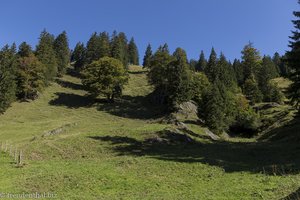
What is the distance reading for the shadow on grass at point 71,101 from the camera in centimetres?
8869

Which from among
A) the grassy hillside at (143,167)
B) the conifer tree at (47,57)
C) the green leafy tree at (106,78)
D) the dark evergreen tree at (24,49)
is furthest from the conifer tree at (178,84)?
the dark evergreen tree at (24,49)

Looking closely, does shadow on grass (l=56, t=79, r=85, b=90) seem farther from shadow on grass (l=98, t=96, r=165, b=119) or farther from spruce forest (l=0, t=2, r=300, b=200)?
shadow on grass (l=98, t=96, r=165, b=119)

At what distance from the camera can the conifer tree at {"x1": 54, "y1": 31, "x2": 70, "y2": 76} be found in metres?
117

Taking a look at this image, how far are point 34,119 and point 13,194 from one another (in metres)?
56.9

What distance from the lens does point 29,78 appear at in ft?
284

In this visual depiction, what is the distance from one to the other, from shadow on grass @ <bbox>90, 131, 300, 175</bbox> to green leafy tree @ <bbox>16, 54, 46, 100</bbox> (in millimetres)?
49073

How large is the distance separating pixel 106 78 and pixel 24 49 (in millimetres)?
30150

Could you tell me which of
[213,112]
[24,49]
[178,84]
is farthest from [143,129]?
[24,49]

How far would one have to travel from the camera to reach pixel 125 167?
29.3 meters

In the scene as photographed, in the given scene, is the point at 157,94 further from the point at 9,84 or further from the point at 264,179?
the point at 264,179

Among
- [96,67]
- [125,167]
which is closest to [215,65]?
[96,67]

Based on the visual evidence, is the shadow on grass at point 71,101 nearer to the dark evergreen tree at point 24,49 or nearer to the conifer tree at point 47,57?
the conifer tree at point 47,57

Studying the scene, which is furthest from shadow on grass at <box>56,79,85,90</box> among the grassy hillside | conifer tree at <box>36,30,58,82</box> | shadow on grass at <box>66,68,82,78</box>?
the grassy hillside

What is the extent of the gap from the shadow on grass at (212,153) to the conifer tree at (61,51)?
253 ft
